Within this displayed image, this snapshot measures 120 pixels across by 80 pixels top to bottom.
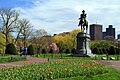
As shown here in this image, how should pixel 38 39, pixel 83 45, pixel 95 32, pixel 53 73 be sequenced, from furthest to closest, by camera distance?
pixel 95 32
pixel 38 39
pixel 83 45
pixel 53 73

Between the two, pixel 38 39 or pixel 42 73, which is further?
pixel 38 39

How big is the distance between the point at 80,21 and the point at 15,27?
87.4ft

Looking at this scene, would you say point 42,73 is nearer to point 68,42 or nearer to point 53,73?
point 53,73

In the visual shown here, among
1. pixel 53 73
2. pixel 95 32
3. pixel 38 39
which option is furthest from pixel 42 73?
pixel 95 32

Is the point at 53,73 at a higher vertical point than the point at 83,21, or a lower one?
lower

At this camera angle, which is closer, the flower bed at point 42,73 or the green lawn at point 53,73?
the flower bed at point 42,73

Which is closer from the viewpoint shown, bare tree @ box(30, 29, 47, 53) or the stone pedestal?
the stone pedestal

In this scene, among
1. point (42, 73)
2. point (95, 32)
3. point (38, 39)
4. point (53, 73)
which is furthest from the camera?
point (95, 32)

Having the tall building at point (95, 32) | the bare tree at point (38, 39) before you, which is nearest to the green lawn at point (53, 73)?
the bare tree at point (38, 39)

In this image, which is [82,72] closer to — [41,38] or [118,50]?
[118,50]

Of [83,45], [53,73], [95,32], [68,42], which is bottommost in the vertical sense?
[53,73]

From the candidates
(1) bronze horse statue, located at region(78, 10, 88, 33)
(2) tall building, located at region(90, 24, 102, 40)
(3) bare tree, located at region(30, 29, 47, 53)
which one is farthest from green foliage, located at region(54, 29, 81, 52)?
(2) tall building, located at region(90, 24, 102, 40)

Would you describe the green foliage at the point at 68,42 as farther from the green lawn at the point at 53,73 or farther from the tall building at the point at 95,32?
the tall building at the point at 95,32

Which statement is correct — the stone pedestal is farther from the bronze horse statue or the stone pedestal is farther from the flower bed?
the flower bed
